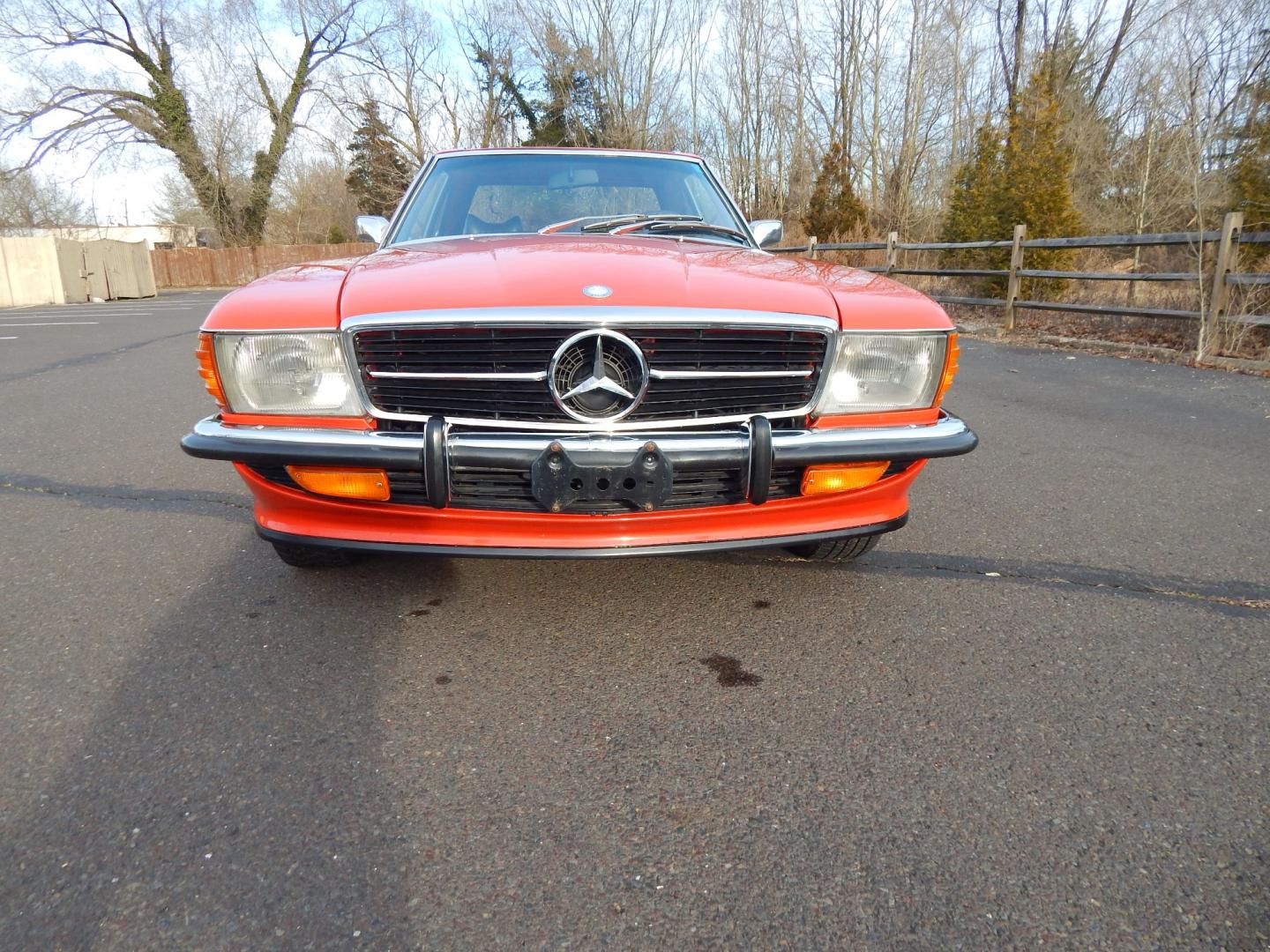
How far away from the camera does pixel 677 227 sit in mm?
3137

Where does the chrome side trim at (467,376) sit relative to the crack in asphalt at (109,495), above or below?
above

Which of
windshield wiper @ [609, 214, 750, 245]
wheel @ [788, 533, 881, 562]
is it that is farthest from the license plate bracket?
windshield wiper @ [609, 214, 750, 245]

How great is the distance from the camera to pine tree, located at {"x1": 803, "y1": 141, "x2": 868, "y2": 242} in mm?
22531

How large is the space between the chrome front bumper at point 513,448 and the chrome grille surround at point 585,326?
0.04m

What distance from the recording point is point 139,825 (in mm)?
1467

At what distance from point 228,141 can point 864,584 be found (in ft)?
125

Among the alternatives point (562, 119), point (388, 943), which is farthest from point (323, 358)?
point (562, 119)

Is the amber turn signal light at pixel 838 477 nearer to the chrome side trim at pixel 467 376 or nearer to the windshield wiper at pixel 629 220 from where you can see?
the chrome side trim at pixel 467 376

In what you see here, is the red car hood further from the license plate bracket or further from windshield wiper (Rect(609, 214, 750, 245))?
windshield wiper (Rect(609, 214, 750, 245))

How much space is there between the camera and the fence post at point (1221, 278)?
718 cm

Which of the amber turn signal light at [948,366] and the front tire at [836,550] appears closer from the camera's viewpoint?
the amber turn signal light at [948,366]

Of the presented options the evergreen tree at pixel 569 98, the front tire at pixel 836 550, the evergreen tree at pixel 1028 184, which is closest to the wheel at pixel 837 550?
the front tire at pixel 836 550

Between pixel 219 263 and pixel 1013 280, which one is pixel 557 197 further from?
pixel 219 263

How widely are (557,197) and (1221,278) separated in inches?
270
